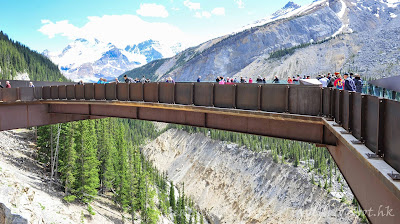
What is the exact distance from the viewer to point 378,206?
650 centimetres

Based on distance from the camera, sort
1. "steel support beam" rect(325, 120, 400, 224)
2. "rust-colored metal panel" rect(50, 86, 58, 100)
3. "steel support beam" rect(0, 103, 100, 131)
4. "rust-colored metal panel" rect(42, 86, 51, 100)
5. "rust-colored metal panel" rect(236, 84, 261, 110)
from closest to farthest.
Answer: "steel support beam" rect(325, 120, 400, 224) → "rust-colored metal panel" rect(236, 84, 261, 110) → "steel support beam" rect(0, 103, 100, 131) → "rust-colored metal panel" rect(50, 86, 58, 100) → "rust-colored metal panel" rect(42, 86, 51, 100)

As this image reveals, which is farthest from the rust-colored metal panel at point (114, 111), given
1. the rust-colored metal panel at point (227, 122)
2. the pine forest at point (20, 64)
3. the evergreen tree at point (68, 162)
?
the pine forest at point (20, 64)

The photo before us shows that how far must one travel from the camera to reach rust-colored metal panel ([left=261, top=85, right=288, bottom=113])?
13.4 m

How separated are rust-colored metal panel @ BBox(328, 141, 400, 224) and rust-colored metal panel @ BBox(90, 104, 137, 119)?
14.9 m

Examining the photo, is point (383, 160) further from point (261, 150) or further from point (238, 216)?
point (261, 150)

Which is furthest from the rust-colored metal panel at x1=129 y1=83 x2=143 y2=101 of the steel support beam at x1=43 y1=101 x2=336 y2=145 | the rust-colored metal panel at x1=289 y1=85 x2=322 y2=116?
the rust-colored metal panel at x1=289 y1=85 x2=322 y2=116

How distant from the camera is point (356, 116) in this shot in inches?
319

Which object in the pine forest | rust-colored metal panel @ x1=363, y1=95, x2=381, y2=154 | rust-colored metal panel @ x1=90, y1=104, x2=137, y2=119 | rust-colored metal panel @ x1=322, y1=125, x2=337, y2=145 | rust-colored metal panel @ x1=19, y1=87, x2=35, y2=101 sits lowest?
rust-colored metal panel @ x1=322, y1=125, x2=337, y2=145

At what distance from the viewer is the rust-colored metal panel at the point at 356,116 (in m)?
7.61

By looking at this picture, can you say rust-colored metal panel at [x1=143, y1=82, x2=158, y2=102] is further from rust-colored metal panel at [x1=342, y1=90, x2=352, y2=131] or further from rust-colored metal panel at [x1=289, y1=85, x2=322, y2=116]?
rust-colored metal panel at [x1=342, y1=90, x2=352, y2=131]

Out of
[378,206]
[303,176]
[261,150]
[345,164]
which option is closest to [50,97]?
[345,164]

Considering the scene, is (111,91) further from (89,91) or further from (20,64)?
(20,64)

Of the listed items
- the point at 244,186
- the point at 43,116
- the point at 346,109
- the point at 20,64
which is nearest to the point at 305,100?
the point at 346,109

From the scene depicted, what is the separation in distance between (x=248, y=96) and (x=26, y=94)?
60.4 ft
